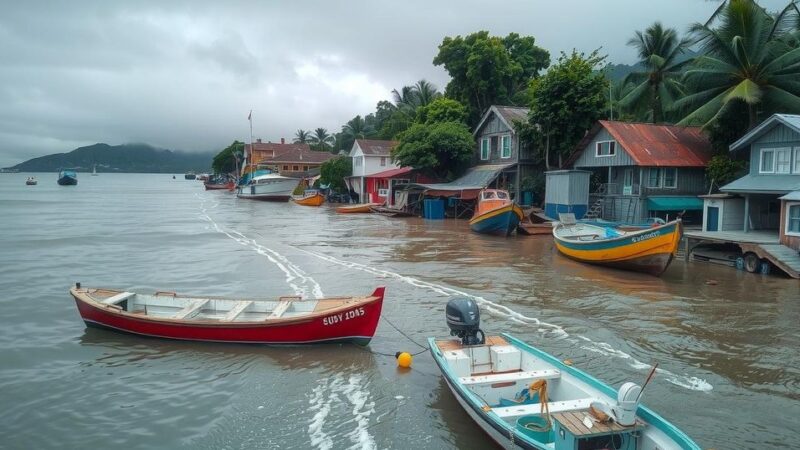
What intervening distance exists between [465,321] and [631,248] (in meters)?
11.5

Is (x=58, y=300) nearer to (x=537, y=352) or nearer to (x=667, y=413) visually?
(x=537, y=352)

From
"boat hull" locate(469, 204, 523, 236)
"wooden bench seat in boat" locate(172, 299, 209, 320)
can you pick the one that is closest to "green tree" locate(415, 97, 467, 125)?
"boat hull" locate(469, 204, 523, 236)

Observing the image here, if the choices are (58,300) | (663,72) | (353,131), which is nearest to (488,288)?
(58,300)

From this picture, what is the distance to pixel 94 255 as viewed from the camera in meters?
24.7

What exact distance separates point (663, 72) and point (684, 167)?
365 inches

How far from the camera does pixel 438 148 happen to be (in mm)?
42094

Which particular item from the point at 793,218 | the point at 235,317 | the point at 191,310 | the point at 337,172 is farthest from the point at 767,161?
the point at 337,172

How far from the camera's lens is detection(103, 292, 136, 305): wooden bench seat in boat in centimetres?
1261

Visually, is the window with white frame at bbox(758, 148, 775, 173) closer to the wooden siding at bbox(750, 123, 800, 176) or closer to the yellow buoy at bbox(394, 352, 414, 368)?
the wooden siding at bbox(750, 123, 800, 176)

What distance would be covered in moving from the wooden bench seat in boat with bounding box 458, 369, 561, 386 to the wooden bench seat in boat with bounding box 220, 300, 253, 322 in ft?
18.1

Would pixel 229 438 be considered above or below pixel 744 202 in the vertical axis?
below

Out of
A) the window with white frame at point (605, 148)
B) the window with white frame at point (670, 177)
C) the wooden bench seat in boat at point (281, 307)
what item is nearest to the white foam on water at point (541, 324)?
the wooden bench seat in boat at point (281, 307)

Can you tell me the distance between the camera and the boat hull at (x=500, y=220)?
28906 mm

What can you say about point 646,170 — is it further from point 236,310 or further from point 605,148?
point 236,310
